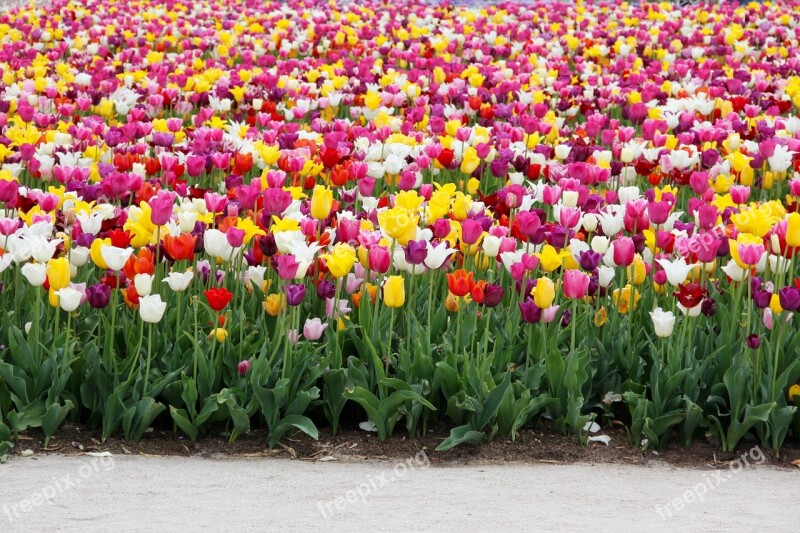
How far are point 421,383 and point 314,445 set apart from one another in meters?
0.47

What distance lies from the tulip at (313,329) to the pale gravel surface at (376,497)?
571 millimetres

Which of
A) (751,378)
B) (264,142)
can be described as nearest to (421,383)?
(751,378)

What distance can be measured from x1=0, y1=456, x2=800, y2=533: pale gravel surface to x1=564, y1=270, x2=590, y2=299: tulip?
70 cm

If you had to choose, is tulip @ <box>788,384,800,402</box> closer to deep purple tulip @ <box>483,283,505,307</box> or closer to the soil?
the soil

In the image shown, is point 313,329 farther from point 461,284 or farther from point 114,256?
point 114,256

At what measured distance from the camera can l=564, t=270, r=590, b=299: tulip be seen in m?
4.53

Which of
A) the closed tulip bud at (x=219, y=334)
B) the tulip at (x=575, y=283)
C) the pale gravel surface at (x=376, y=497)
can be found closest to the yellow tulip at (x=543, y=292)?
the tulip at (x=575, y=283)

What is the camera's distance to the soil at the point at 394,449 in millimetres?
4266

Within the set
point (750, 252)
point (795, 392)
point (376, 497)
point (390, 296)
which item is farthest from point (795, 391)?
point (376, 497)

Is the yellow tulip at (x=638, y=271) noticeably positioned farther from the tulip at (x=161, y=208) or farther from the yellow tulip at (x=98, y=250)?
the yellow tulip at (x=98, y=250)

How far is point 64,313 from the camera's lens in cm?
500

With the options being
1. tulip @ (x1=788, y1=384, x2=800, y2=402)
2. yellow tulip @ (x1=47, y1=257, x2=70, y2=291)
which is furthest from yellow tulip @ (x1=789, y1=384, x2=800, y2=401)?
yellow tulip @ (x1=47, y1=257, x2=70, y2=291)

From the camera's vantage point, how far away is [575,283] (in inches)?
179

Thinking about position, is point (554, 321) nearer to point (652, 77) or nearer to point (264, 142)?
point (264, 142)
